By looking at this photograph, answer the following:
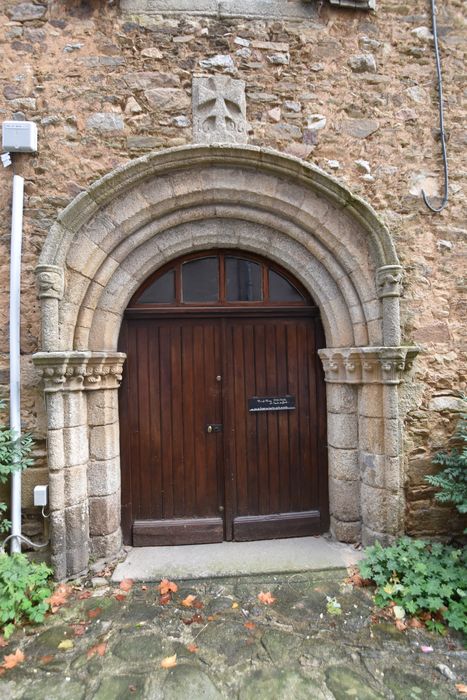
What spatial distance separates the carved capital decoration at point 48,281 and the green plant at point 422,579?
304cm

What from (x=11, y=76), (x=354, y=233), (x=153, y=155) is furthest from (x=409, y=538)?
(x=11, y=76)

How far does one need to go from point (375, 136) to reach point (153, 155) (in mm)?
1869

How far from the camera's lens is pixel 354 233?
3.11m

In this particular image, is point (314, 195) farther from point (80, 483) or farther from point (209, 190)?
point (80, 483)

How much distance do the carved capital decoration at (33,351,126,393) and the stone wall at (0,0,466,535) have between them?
11.2 inches

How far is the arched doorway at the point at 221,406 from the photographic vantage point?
326 cm

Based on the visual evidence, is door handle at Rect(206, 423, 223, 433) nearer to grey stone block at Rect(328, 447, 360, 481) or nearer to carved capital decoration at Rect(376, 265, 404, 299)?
grey stone block at Rect(328, 447, 360, 481)

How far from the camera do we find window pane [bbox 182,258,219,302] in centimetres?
335

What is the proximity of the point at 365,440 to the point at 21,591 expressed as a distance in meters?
2.71

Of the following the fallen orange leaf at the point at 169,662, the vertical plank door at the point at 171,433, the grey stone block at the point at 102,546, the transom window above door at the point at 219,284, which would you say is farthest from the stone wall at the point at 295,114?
the fallen orange leaf at the point at 169,662

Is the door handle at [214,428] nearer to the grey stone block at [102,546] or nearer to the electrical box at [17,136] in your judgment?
the grey stone block at [102,546]

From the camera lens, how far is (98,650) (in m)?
2.17

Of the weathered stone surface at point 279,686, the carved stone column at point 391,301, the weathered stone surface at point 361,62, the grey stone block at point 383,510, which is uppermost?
the weathered stone surface at point 361,62

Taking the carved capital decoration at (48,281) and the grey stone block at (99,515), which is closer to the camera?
the carved capital decoration at (48,281)
